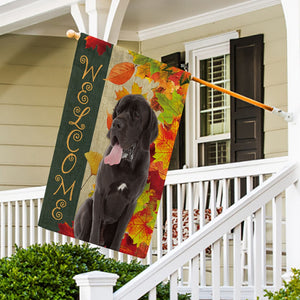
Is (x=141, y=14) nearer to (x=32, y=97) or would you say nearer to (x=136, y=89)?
(x=32, y=97)

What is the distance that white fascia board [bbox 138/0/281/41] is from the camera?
6.91 meters

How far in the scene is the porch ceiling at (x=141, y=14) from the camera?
6.59 m

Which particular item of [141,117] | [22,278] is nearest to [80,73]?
[141,117]

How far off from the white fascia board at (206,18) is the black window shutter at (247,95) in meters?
0.34

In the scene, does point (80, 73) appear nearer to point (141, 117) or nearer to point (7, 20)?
point (141, 117)

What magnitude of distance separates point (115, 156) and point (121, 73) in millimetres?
509

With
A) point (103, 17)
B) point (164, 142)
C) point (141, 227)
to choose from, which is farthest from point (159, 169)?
point (103, 17)

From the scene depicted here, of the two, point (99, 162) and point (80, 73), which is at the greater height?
point (80, 73)

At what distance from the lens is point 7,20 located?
688cm

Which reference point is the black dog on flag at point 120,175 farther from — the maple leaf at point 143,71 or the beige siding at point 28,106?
the beige siding at point 28,106

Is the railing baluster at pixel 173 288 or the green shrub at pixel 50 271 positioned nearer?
the railing baluster at pixel 173 288

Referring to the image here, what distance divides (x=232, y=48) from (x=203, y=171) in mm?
2567

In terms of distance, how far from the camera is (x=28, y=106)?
26.2 feet

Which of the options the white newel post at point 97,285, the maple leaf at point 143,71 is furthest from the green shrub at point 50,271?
the maple leaf at point 143,71
